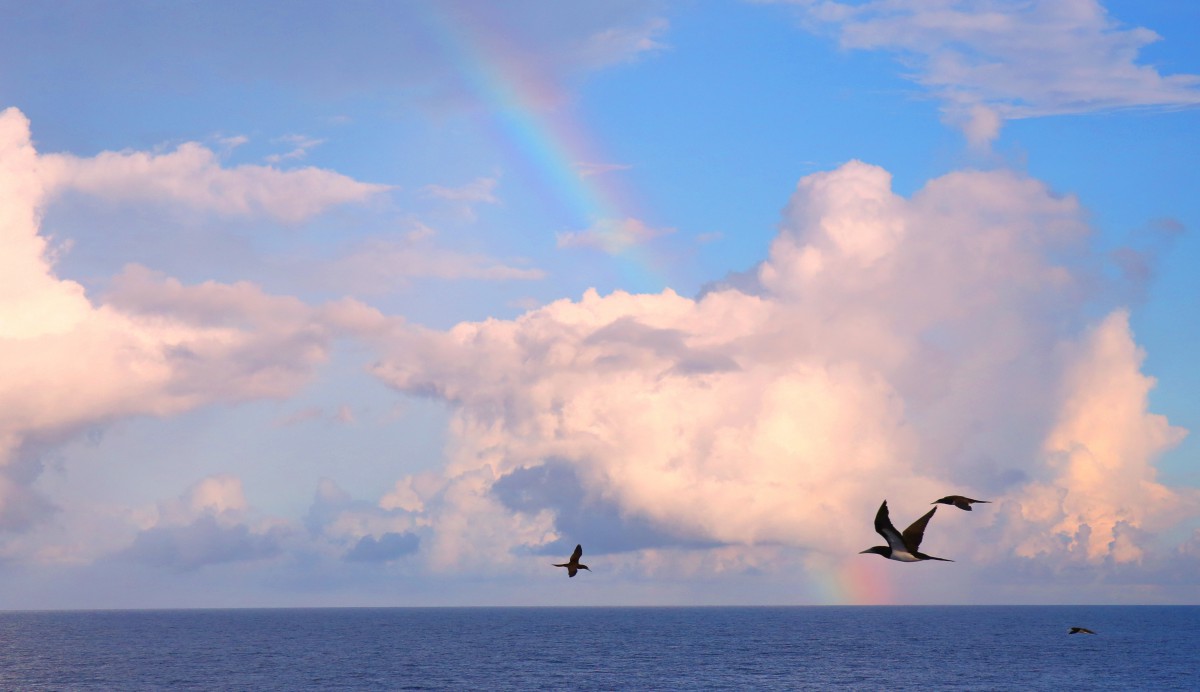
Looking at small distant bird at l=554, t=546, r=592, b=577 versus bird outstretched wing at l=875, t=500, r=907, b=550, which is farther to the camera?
small distant bird at l=554, t=546, r=592, b=577

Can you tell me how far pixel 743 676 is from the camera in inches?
7677

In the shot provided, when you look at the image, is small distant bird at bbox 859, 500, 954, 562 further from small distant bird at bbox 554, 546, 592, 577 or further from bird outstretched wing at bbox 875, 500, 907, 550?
small distant bird at bbox 554, 546, 592, 577

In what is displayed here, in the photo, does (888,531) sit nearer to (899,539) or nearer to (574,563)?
(899,539)

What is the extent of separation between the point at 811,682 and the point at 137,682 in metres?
116

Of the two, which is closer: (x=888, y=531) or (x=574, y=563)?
(x=888, y=531)

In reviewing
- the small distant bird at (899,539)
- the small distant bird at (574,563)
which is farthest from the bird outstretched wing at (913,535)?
the small distant bird at (574,563)

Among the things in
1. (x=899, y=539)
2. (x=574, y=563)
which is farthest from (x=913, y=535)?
(x=574, y=563)

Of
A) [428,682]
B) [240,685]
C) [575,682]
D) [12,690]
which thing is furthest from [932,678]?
[12,690]

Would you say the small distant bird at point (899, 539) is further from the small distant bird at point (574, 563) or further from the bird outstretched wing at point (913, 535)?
the small distant bird at point (574, 563)

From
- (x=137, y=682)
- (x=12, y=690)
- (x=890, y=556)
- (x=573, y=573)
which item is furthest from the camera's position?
(x=137, y=682)

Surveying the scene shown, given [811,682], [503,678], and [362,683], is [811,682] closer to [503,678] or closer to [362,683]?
[503,678]

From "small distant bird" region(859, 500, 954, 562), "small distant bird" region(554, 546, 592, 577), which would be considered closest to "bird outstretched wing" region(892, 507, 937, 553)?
"small distant bird" region(859, 500, 954, 562)

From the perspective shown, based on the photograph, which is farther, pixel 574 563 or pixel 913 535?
pixel 574 563

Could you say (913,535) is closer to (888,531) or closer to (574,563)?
(888,531)
